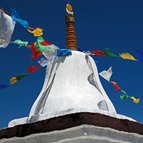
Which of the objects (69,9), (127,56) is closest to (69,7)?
(69,9)

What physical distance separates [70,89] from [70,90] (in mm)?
46

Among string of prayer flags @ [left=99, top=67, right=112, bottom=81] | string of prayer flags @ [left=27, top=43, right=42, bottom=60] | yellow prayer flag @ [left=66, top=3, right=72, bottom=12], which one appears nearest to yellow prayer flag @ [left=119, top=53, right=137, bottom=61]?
string of prayer flags @ [left=99, top=67, right=112, bottom=81]

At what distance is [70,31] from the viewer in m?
10.5

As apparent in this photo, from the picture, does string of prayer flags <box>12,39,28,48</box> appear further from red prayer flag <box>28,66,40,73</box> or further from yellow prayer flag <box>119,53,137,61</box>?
yellow prayer flag <box>119,53,137,61</box>

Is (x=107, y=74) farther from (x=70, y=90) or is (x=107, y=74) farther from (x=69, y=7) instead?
(x=69, y=7)

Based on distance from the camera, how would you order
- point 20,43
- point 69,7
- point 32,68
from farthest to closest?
point 69,7 < point 32,68 < point 20,43

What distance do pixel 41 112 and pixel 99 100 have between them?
150cm

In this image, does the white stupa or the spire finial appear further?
the spire finial

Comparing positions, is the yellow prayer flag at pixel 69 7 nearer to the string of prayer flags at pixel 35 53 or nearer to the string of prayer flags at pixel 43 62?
the string of prayer flags at pixel 43 62

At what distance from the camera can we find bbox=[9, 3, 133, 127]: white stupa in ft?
27.4

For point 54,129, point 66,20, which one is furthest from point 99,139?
point 66,20

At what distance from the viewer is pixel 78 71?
30.4 ft

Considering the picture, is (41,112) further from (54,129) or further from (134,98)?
(134,98)

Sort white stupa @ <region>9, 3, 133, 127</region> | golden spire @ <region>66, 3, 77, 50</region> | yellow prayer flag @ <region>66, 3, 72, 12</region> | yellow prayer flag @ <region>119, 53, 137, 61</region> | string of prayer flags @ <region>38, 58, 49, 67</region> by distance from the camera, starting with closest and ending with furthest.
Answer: white stupa @ <region>9, 3, 133, 127</region>
yellow prayer flag @ <region>119, 53, 137, 61</region>
string of prayer flags @ <region>38, 58, 49, 67</region>
golden spire @ <region>66, 3, 77, 50</region>
yellow prayer flag @ <region>66, 3, 72, 12</region>
